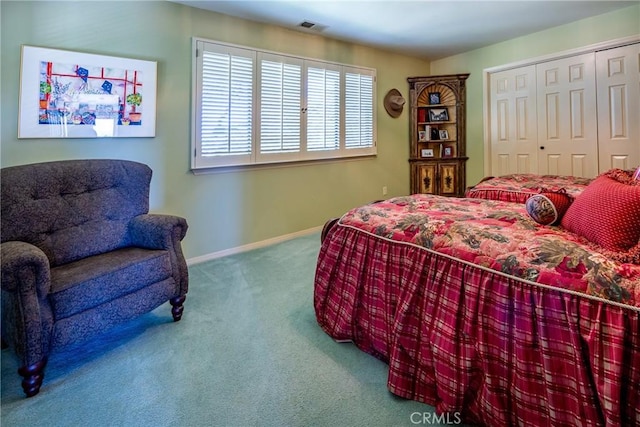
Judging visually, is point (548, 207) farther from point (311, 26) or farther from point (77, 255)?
point (311, 26)

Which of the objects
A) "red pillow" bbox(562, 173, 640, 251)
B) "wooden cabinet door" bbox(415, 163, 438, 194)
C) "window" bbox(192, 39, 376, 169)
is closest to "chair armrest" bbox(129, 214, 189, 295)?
"window" bbox(192, 39, 376, 169)

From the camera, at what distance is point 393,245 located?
1717 millimetres

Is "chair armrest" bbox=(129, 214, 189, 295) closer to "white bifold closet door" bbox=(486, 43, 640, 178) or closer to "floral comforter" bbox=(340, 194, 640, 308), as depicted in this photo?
"floral comforter" bbox=(340, 194, 640, 308)

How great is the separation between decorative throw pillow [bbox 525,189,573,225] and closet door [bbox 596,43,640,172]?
3.05 m

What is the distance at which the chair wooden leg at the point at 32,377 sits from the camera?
61.9 inches

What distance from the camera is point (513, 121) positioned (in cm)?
475

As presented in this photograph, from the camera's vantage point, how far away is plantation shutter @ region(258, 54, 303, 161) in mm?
A: 3836

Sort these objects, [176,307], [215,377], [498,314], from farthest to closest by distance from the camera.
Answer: [176,307], [215,377], [498,314]

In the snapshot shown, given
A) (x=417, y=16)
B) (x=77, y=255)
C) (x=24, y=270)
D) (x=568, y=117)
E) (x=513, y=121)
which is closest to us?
(x=24, y=270)

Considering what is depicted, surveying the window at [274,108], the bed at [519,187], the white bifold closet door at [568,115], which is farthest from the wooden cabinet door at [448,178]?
the bed at [519,187]

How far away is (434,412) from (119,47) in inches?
135

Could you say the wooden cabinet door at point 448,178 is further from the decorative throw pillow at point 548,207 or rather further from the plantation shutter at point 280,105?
the decorative throw pillow at point 548,207

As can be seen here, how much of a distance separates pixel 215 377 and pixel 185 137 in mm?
2399

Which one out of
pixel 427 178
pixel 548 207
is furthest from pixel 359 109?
pixel 548 207
